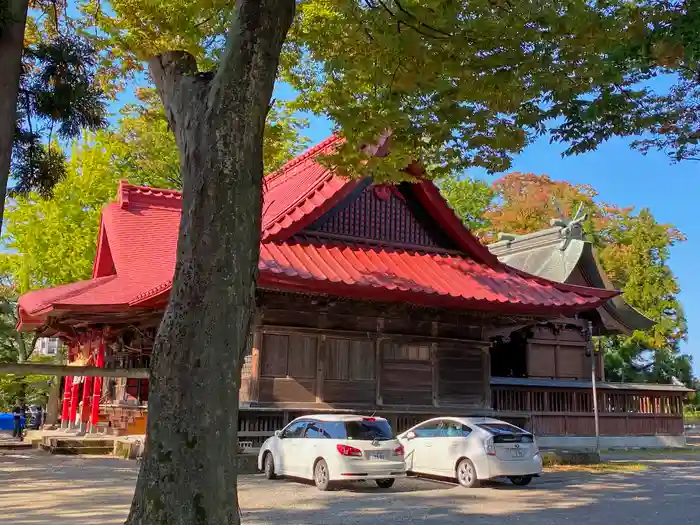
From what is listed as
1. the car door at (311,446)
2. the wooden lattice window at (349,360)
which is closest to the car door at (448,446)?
the car door at (311,446)

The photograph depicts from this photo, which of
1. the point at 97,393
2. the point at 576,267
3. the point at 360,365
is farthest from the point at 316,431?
the point at 576,267

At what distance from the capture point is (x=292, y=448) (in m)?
14.9

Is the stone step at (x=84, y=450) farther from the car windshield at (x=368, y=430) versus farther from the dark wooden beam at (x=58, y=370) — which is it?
the dark wooden beam at (x=58, y=370)

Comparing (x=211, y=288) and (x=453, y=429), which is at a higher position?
(x=211, y=288)

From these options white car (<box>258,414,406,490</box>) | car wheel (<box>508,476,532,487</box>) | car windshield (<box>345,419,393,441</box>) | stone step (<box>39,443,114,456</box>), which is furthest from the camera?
stone step (<box>39,443,114,456</box>)

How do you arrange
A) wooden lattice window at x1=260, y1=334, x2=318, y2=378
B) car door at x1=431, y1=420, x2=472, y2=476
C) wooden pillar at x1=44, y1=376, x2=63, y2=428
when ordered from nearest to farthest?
1. car door at x1=431, y1=420, x2=472, y2=476
2. wooden lattice window at x1=260, y1=334, x2=318, y2=378
3. wooden pillar at x1=44, y1=376, x2=63, y2=428

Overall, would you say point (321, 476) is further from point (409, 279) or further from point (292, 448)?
point (409, 279)

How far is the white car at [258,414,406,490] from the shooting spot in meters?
13.6

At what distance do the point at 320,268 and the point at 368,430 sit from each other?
13.9ft

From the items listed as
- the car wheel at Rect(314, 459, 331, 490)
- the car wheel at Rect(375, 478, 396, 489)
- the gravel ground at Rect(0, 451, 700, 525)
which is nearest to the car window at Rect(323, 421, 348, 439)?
the car wheel at Rect(314, 459, 331, 490)

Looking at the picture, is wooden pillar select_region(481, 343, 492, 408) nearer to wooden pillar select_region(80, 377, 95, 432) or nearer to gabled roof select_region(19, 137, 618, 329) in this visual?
gabled roof select_region(19, 137, 618, 329)

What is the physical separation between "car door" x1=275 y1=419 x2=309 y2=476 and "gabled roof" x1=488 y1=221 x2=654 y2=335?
632 inches

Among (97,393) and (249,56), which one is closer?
(249,56)

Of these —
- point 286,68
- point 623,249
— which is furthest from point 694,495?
point 623,249
